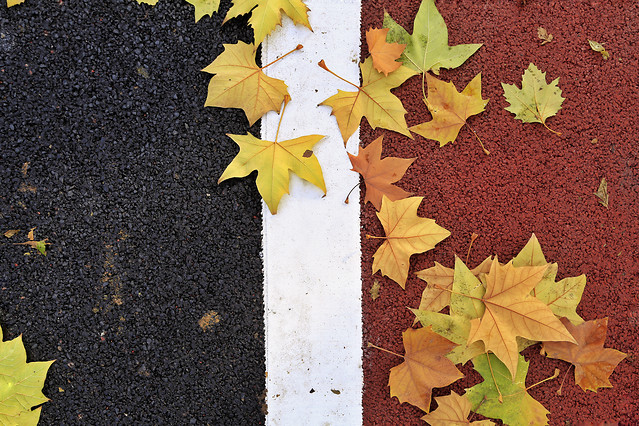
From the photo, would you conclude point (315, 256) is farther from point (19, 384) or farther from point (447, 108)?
point (19, 384)

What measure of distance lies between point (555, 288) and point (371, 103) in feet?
3.77

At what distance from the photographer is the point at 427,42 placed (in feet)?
6.17

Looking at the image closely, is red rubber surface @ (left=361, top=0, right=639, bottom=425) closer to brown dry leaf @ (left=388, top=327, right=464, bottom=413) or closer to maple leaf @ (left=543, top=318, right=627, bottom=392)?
maple leaf @ (left=543, top=318, right=627, bottom=392)

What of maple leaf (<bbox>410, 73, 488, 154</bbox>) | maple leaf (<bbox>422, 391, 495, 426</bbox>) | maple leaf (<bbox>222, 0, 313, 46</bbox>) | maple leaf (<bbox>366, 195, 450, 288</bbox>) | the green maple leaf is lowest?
maple leaf (<bbox>422, 391, 495, 426</bbox>)

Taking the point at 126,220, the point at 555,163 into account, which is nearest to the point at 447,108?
the point at 555,163

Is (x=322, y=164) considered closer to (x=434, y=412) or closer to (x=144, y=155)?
(x=144, y=155)

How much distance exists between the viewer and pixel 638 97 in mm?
1972

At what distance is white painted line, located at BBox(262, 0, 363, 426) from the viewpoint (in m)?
1.87

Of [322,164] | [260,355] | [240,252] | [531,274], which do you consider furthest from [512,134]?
[260,355]

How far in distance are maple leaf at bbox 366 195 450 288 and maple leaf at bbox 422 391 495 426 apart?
1.75 ft

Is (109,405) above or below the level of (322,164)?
below

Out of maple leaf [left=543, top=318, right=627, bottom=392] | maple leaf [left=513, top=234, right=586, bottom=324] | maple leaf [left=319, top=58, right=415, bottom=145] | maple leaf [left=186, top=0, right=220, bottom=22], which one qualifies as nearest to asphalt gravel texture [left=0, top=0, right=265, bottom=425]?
maple leaf [left=186, top=0, right=220, bottom=22]

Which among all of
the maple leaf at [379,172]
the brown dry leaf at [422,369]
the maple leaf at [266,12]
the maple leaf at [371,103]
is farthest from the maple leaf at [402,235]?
the maple leaf at [266,12]

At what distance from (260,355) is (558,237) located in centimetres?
148
